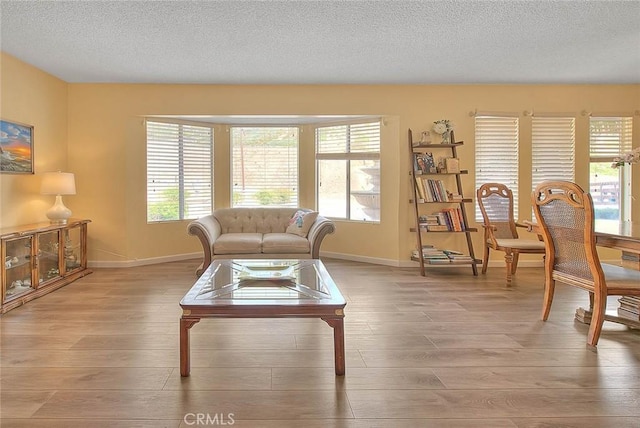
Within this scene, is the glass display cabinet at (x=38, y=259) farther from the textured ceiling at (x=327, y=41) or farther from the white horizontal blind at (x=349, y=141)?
the white horizontal blind at (x=349, y=141)

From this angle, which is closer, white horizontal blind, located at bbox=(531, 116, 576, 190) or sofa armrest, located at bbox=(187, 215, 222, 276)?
sofa armrest, located at bbox=(187, 215, 222, 276)

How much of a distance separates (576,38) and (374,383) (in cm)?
389

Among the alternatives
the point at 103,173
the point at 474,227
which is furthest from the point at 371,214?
the point at 103,173

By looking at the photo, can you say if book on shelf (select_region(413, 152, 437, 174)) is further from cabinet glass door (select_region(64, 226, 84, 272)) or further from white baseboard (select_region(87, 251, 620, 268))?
cabinet glass door (select_region(64, 226, 84, 272))

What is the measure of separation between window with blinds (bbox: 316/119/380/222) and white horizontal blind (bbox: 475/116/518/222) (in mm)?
1400

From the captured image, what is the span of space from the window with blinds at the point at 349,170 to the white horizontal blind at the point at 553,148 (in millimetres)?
2187

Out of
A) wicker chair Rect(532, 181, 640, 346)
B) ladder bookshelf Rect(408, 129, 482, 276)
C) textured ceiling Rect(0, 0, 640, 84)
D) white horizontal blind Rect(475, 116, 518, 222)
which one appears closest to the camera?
wicker chair Rect(532, 181, 640, 346)

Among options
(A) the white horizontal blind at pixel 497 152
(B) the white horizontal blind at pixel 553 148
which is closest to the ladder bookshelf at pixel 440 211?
(A) the white horizontal blind at pixel 497 152

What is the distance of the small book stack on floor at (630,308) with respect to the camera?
3.36 meters

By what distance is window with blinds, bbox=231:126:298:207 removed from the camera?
673 cm

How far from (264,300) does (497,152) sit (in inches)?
181

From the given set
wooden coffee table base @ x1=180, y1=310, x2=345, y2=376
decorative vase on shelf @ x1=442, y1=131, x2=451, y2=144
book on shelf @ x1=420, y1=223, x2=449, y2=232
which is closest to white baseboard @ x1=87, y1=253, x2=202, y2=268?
book on shelf @ x1=420, y1=223, x2=449, y2=232

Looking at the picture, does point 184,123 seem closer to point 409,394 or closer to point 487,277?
point 487,277

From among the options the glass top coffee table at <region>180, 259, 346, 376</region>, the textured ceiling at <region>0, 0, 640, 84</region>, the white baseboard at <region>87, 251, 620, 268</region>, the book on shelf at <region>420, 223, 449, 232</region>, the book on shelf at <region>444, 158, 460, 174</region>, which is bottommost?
the white baseboard at <region>87, 251, 620, 268</region>
